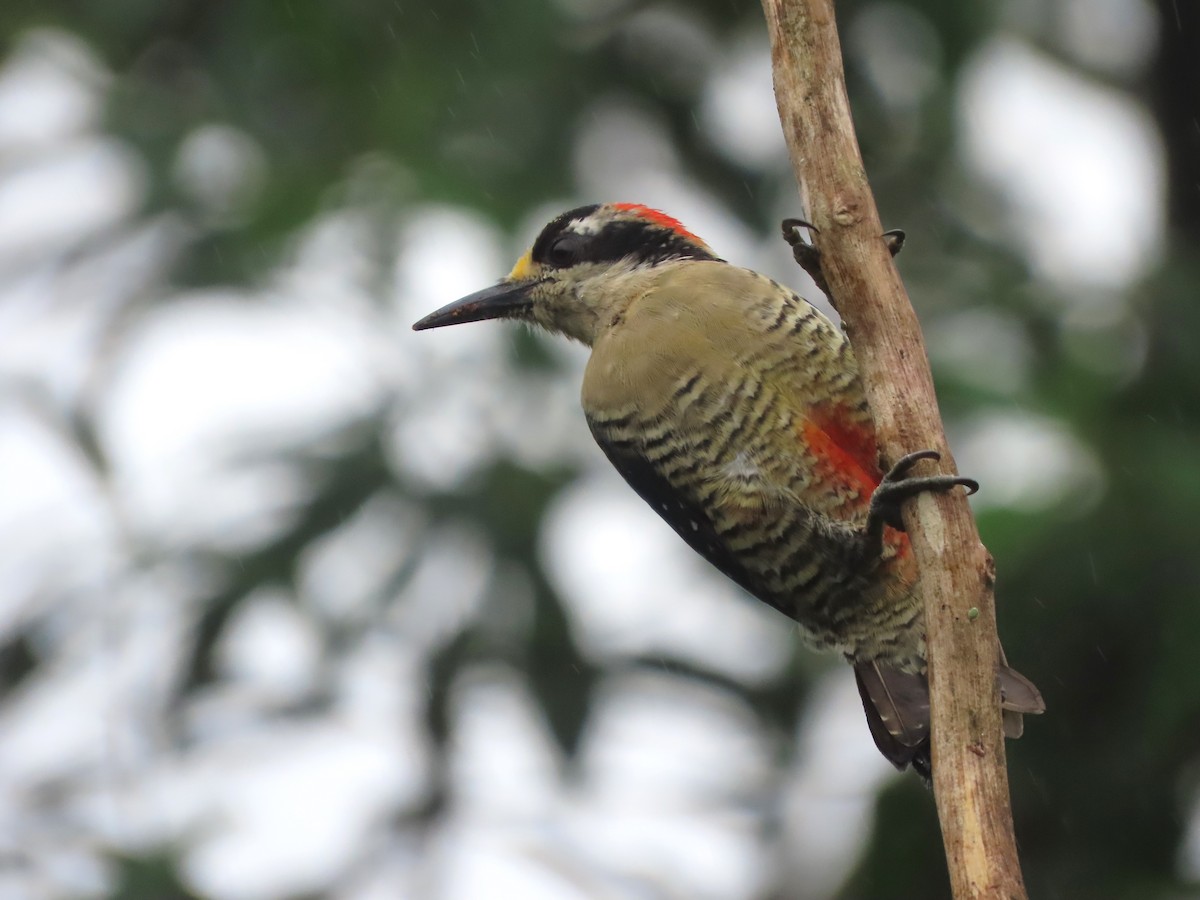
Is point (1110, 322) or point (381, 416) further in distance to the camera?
point (381, 416)

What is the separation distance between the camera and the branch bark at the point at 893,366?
9.64 ft

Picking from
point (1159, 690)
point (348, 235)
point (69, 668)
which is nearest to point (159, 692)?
point (69, 668)

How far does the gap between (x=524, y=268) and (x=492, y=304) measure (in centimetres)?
19

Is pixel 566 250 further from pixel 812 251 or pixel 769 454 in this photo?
pixel 812 251

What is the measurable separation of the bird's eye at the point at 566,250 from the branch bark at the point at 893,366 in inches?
72.0

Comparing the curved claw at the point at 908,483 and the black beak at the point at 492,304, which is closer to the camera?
the curved claw at the point at 908,483

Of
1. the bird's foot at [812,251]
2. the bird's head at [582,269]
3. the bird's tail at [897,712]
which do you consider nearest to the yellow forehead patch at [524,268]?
the bird's head at [582,269]

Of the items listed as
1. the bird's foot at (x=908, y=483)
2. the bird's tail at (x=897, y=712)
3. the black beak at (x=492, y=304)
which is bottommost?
the bird's tail at (x=897, y=712)

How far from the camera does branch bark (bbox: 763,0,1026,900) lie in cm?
294

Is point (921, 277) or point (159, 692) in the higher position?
point (921, 277)

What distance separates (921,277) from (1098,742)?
2.03m

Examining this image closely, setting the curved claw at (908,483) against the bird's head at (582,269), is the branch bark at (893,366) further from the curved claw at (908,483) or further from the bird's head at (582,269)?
the bird's head at (582,269)

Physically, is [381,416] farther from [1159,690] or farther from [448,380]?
[1159,690]

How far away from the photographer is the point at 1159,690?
5.16 meters
